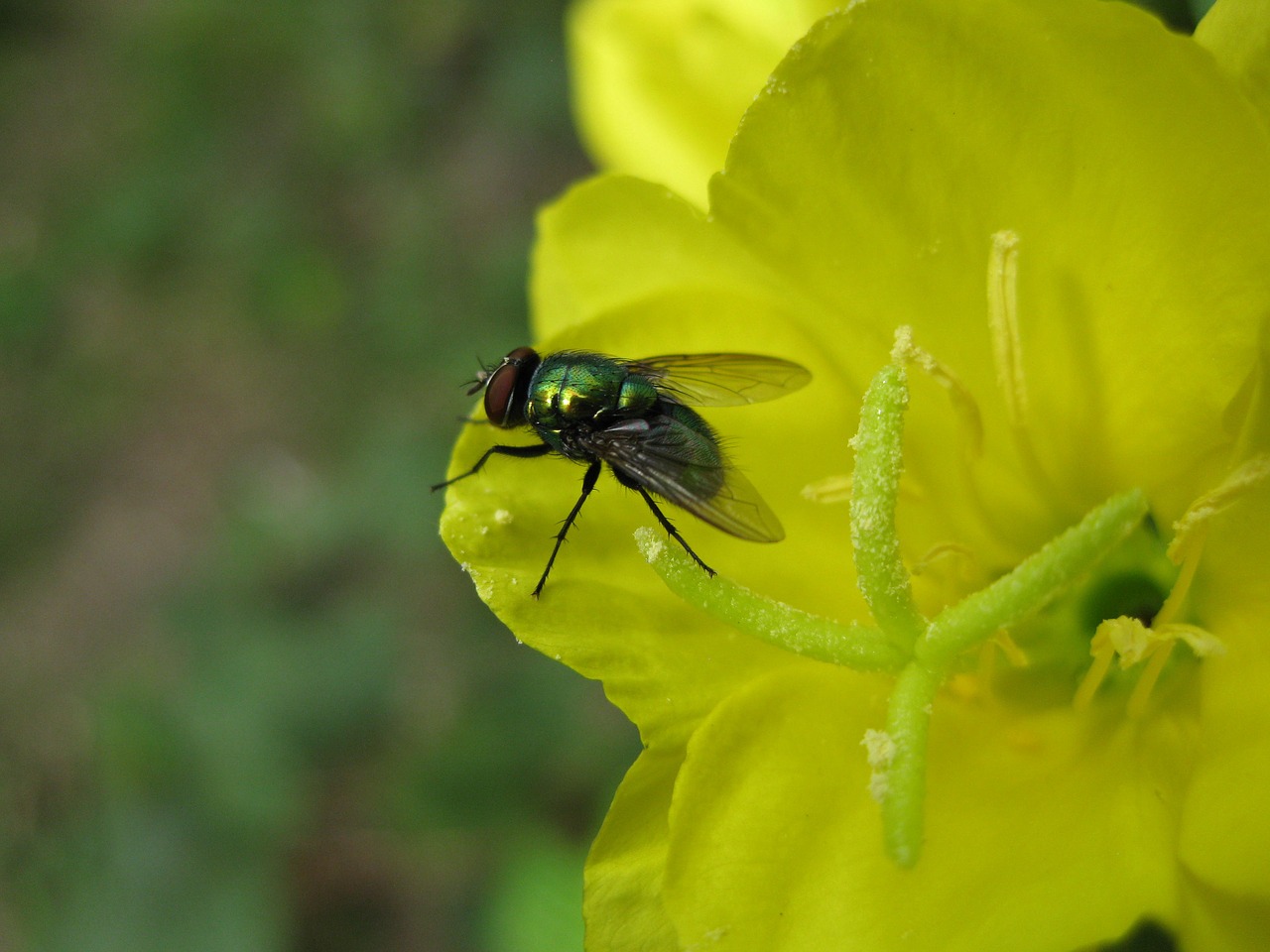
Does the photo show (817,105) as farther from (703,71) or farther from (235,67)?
(235,67)

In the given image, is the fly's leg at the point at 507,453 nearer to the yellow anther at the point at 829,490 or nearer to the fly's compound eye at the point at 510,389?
the fly's compound eye at the point at 510,389

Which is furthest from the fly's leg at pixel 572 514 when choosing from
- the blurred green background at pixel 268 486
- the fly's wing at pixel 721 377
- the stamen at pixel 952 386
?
the blurred green background at pixel 268 486

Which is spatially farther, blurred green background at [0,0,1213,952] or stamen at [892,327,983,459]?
blurred green background at [0,0,1213,952]

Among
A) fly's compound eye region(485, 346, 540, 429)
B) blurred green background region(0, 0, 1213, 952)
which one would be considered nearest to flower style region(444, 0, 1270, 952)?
fly's compound eye region(485, 346, 540, 429)

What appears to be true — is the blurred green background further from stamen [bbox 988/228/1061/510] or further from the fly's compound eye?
stamen [bbox 988/228/1061/510]

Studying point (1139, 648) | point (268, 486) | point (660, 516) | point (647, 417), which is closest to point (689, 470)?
point (660, 516)

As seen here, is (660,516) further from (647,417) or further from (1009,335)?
(1009,335)

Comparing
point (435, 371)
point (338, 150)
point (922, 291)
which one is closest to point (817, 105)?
point (922, 291)

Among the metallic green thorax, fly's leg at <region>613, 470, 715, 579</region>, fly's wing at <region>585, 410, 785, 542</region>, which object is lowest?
fly's leg at <region>613, 470, 715, 579</region>
